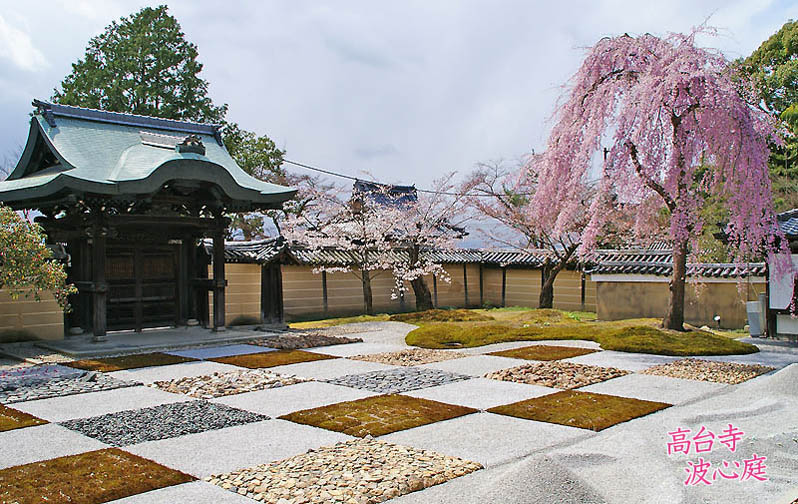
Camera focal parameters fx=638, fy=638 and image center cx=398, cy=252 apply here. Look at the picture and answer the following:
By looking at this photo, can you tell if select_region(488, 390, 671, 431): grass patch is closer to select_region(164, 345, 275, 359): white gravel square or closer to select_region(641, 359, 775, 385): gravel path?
select_region(641, 359, 775, 385): gravel path

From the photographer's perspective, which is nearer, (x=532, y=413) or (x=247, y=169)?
(x=532, y=413)

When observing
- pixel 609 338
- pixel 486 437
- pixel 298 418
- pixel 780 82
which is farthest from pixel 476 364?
pixel 780 82

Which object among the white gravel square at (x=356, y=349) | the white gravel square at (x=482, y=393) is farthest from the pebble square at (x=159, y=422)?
the white gravel square at (x=356, y=349)

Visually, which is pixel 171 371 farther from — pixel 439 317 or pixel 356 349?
pixel 439 317

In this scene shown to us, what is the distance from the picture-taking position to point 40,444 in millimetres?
5133

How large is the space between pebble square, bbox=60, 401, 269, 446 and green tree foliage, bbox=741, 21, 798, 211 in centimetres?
1781

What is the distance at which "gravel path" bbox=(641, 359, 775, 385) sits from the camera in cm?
764

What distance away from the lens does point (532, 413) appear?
5918mm

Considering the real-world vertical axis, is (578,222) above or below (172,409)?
above

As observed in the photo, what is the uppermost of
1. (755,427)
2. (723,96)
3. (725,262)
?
(723,96)

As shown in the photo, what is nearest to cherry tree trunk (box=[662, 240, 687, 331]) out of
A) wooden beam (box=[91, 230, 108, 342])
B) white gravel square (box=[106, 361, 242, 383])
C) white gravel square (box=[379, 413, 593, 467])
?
white gravel square (box=[379, 413, 593, 467])

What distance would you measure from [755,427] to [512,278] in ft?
57.1

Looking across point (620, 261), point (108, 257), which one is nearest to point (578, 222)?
point (620, 261)

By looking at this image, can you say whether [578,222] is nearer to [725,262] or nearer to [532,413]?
[725,262]
